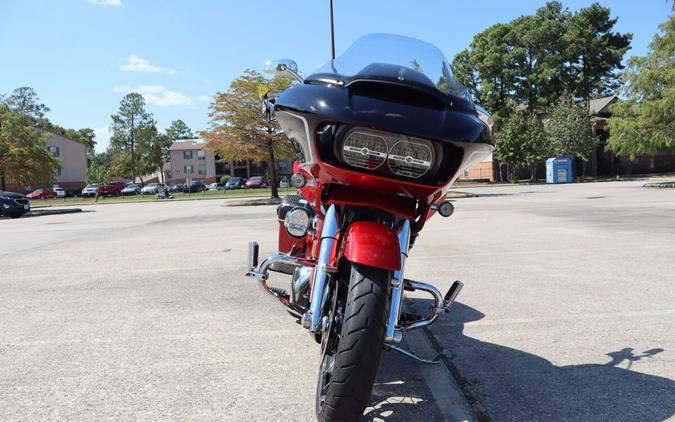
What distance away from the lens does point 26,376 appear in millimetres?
3252

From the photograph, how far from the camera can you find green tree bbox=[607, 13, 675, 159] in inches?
1147

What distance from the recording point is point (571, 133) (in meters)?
47.4

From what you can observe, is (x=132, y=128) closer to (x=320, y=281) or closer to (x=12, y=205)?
(x=12, y=205)

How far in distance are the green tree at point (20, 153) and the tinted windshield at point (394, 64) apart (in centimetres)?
3781

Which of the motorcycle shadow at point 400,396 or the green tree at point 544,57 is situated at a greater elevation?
the green tree at point 544,57

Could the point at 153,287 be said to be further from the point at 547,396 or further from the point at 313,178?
the point at 547,396

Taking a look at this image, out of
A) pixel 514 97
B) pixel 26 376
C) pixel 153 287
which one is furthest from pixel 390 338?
pixel 514 97

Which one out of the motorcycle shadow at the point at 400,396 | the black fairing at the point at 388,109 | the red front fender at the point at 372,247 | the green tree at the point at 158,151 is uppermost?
the green tree at the point at 158,151

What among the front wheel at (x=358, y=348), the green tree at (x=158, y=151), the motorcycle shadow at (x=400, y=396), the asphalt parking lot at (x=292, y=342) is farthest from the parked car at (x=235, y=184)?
the front wheel at (x=358, y=348)

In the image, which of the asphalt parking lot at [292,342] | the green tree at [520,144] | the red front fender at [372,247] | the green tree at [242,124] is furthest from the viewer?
the green tree at [520,144]

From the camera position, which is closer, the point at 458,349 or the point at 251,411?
the point at 251,411

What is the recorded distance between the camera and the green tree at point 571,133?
47.5 metres

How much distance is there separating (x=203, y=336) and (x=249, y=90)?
83.7ft

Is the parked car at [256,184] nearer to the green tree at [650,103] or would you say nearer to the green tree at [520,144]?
the green tree at [520,144]
